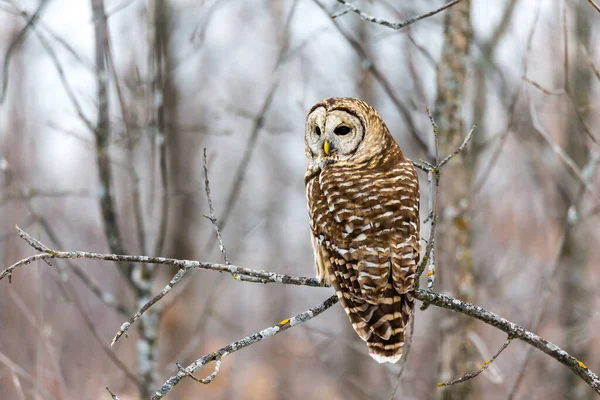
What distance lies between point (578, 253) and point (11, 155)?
10.9 metres

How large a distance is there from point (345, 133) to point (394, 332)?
1.63m

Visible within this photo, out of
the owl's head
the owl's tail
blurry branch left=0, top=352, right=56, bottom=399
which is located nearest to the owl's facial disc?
the owl's head

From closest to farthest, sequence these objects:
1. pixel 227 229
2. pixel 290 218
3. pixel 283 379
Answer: pixel 283 379 → pixel 227 229 → pixel 290 218

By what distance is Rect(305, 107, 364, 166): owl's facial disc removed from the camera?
417 cm

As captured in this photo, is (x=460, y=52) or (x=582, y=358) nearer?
(x=460, y=52)

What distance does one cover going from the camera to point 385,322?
312cm

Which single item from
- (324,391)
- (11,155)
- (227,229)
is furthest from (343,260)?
(324,391)

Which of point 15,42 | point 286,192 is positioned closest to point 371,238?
point 15,42

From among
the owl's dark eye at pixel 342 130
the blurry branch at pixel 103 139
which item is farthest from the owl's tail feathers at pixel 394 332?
the blurry branch at pixel 103 139

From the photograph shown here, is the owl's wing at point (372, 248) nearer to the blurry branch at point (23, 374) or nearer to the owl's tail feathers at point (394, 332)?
the owl's tail feathers at point (394, 332)

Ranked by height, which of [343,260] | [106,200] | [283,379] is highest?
[106,200]

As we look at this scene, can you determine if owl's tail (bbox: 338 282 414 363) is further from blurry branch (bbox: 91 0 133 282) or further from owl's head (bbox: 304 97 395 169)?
blurry branch (bbox: 91 0 133 282)

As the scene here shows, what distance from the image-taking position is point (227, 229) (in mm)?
18938

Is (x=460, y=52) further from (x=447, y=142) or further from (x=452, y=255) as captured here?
(x=452, y=255)
